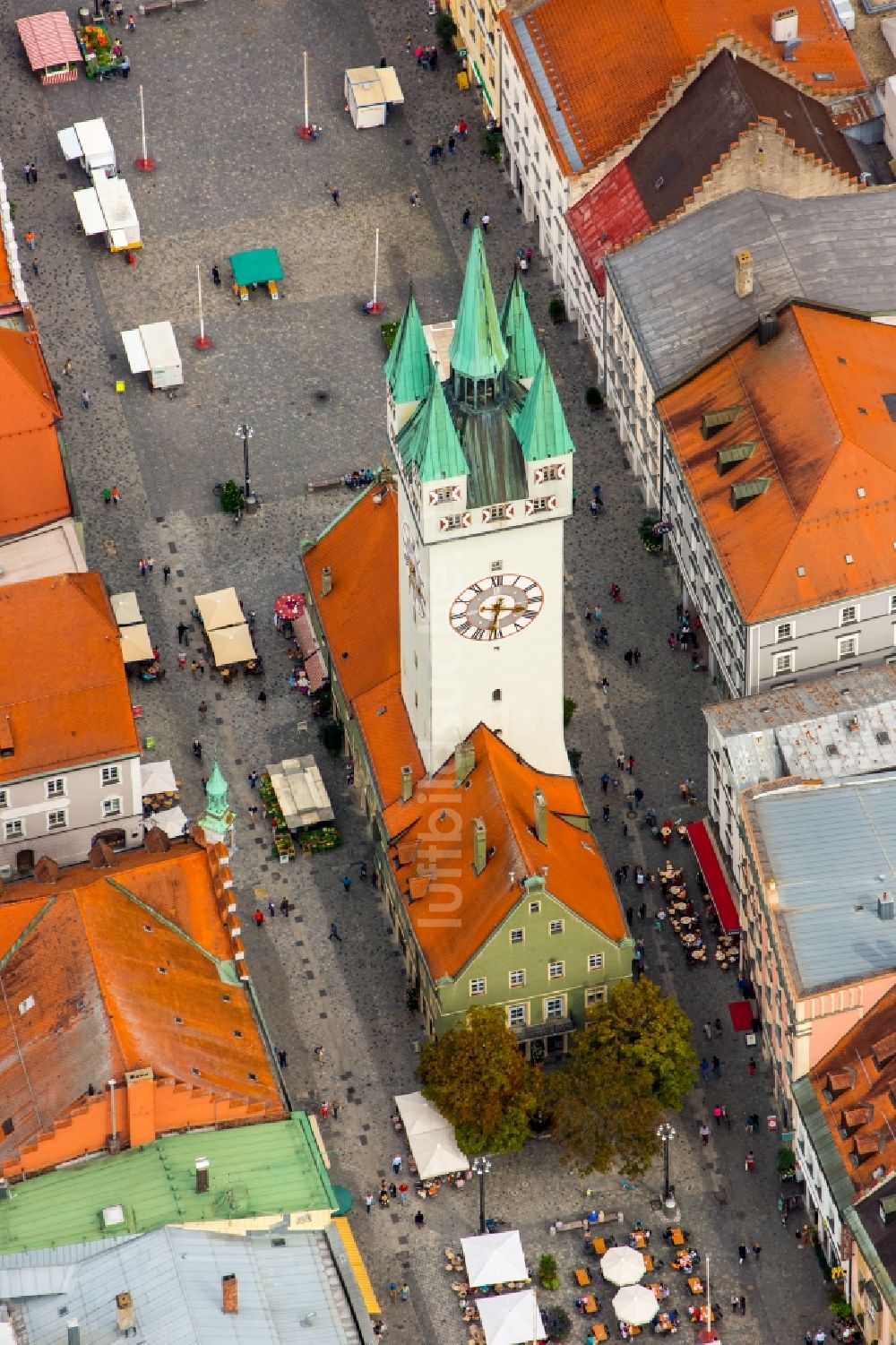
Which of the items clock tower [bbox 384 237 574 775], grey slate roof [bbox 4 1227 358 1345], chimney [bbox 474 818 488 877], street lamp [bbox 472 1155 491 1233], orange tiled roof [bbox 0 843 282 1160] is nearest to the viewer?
grey slate roof [bbox 4 1227 358 1345]

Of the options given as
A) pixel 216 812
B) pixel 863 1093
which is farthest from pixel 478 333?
pixel 863 1093

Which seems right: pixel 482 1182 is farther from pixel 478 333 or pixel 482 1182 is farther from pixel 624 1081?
pixel 478 333

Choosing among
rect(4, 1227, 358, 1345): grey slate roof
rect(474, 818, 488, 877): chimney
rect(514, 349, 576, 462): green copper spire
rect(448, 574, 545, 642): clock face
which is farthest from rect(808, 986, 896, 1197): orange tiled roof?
rect(514, 349, 576, 462): green copper spire

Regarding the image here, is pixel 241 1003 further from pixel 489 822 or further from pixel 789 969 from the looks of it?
pixel 789 969

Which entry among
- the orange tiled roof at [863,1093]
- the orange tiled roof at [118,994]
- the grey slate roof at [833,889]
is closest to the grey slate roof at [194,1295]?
the orange tiled roof at [118,994]

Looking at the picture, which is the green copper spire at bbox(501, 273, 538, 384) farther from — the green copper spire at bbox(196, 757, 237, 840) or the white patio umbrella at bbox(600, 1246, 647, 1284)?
the white patio umbrella at bbox(600, 1246, 647, 1284)

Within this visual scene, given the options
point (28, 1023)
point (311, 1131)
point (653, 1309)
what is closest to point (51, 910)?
point (28, 1023)
